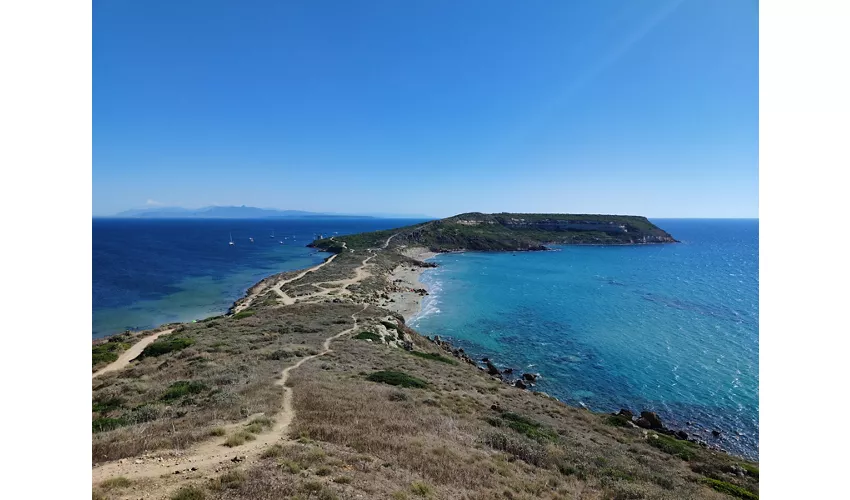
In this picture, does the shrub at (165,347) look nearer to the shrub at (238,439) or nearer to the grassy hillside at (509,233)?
the shrub at (238,439)

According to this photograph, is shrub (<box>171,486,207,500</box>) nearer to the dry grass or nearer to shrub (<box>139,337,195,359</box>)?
the dry grass

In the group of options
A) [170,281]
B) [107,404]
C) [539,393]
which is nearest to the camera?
[107,404]

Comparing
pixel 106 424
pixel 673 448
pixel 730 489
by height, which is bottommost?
pixel 673 448

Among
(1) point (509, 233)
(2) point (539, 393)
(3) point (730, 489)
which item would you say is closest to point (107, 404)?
(2) point (539, 393)

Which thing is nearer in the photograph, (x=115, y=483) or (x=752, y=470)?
(x=115, y=483)

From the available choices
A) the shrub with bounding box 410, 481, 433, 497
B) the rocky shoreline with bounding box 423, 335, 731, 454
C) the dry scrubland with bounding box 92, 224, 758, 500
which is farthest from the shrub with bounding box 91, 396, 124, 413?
the rocky shoreline with bounding box 423, 335, 731, 454

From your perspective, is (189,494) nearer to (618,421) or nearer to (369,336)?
(618,421)

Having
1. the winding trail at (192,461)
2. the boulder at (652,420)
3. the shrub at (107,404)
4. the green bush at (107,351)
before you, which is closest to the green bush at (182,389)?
the shrub at (107,404)
